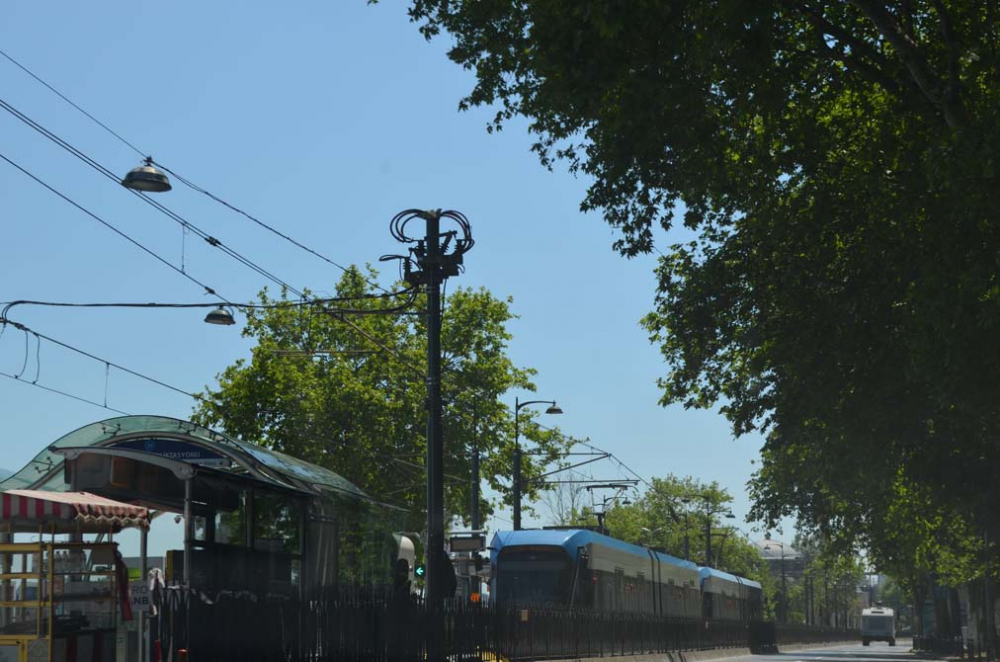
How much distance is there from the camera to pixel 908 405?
24.2 metres

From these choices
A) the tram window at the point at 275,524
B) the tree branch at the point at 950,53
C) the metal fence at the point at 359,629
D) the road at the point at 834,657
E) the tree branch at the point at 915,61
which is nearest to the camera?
the metal fence at the point at 359,629

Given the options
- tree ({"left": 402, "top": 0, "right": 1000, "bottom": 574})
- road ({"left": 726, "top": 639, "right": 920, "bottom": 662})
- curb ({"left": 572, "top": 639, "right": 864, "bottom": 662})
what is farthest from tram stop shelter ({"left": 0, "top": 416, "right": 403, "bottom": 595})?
road ({"left": 726, "top": 639, "right": 920, "bottom": 662})

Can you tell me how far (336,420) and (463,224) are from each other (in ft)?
104

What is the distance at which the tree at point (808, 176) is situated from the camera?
1733 centimetres

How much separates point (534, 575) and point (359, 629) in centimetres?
1454

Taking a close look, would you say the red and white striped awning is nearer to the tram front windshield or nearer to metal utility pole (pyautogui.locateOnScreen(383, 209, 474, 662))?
metal utility pole (pyautogui.locateOnScreen(383, 209, 474, 662))

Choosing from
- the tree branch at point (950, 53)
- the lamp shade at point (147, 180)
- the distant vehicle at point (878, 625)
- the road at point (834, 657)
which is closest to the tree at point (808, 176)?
the tree branch at point (950, 53)

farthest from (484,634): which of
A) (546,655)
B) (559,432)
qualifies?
(559,432)

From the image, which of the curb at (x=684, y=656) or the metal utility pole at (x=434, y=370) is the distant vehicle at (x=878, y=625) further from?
the metal utility pole at (x=434, y=370)

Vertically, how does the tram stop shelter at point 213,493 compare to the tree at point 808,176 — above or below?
below

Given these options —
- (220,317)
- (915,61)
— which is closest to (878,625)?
(220,317)

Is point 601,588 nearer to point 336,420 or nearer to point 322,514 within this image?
point 322,514

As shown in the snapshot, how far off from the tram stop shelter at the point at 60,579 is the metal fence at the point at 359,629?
64cm

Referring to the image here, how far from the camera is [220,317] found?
32.8 meters
